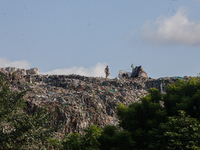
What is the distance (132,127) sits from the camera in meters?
12.9

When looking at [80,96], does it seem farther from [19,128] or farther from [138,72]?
[138,72]

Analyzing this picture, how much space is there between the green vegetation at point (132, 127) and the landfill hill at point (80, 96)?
10.7 feet

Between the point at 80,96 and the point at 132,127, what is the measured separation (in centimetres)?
656

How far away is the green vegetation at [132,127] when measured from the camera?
10.9m

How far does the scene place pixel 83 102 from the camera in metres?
18.5

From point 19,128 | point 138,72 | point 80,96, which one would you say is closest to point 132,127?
point 19,128

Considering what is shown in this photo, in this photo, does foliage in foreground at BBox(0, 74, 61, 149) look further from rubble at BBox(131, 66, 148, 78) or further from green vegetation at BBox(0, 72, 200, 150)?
rubble at BBox(131, 66, 148, 78)

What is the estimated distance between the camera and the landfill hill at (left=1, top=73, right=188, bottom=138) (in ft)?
54.6

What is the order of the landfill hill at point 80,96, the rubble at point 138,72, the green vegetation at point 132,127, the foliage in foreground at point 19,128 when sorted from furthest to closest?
the rubble at point 138,72, the landfill hill at point 80,96, the green vegetation at point 132,127, the foliage in foreground at point 19,128

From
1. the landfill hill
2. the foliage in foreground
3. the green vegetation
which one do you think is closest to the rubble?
the landfill hill

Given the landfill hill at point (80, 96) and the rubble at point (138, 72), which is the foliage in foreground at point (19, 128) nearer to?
the landfill hill at point (80, 96)

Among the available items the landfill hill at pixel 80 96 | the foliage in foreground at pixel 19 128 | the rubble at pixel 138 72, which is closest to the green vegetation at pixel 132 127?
the foliage in foreground at pixel 19 128

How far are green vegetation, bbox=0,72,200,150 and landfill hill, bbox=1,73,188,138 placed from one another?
128 inches

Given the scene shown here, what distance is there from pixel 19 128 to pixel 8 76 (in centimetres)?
1137
